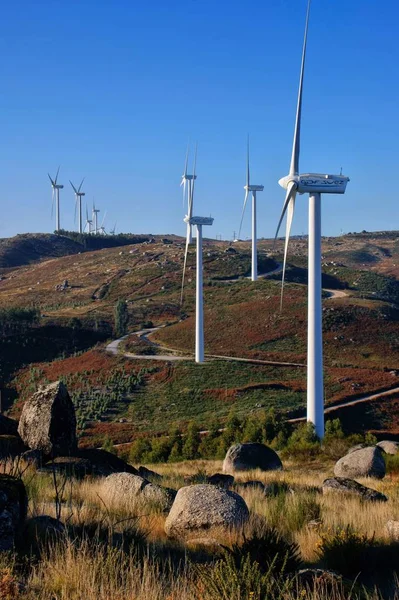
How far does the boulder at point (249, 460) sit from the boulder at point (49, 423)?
10162 mm

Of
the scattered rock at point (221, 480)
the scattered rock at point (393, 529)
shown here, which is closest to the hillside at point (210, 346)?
the scattered rock at point (221, 480)

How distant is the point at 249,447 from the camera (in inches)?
1180

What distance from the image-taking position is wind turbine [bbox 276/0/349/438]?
137 feet

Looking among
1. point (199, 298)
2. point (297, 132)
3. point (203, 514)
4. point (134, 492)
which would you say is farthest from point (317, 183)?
point (203, 514)

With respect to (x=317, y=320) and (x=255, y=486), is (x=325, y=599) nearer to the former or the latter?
(x=255, y=486)

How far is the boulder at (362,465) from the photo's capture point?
86.1 feet

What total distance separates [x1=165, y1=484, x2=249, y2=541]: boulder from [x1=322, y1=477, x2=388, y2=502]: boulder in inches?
206

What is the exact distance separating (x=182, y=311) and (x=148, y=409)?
53841 mm

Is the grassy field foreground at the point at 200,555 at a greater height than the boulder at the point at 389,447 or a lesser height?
greater

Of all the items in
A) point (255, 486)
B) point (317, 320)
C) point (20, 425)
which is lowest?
point (255, 486)

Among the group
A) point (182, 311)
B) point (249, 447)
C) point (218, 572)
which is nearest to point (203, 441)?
point (249, 447)

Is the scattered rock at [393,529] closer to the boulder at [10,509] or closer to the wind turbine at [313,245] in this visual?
the boulder at [10,509]

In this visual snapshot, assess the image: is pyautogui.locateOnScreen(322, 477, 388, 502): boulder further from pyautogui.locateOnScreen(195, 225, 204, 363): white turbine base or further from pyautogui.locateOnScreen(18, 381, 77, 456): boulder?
pyautogui.locateOnScreen(195, 225, 204, 363): white turbine base

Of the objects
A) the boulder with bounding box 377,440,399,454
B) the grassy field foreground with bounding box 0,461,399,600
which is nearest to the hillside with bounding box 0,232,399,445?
the boulder with bounding box 377,440,399,454
